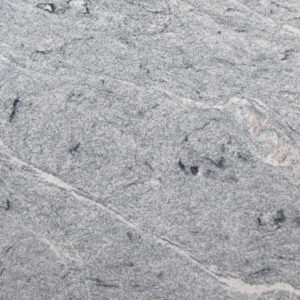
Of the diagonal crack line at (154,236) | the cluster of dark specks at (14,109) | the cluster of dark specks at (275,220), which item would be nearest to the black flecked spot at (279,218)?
the cluster of dark specks at (275,220)

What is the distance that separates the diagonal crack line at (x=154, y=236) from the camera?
1.27 m

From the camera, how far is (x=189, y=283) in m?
1.29

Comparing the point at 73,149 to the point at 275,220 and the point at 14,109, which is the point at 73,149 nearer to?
the point at 14,109

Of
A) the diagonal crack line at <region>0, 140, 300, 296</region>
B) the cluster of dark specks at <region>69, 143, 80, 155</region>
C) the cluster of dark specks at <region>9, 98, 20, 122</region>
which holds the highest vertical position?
the cluster of dark specks at <region>9, 98, 20, 122</region>

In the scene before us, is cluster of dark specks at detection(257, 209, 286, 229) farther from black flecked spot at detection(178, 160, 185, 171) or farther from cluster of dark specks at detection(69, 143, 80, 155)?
cluster of dark specks at detection(69, 143, 80, 155)

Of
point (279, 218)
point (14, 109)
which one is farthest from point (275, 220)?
point (14, 109)

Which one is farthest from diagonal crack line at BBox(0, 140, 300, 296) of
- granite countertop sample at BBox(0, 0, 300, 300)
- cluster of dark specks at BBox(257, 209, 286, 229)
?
cluster of dark specks at BBox(257, 209, 286, 229)

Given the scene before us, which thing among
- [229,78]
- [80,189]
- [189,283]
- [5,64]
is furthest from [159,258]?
[5,64]

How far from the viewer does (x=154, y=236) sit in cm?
128

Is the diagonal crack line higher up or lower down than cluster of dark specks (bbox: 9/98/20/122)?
lower down

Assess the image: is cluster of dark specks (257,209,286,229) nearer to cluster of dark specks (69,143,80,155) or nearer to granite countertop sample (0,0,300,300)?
granite countertop sample (0,0,300,300)

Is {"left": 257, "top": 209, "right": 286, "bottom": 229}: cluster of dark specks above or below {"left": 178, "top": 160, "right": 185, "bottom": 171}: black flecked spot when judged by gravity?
below

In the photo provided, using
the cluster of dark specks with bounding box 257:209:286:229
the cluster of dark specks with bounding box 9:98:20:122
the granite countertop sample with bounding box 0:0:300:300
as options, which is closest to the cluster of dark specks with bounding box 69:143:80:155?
the granite countertop sample with bounding box 0:0:300:300

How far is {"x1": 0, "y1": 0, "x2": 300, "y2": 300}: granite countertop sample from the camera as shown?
1.27 m
